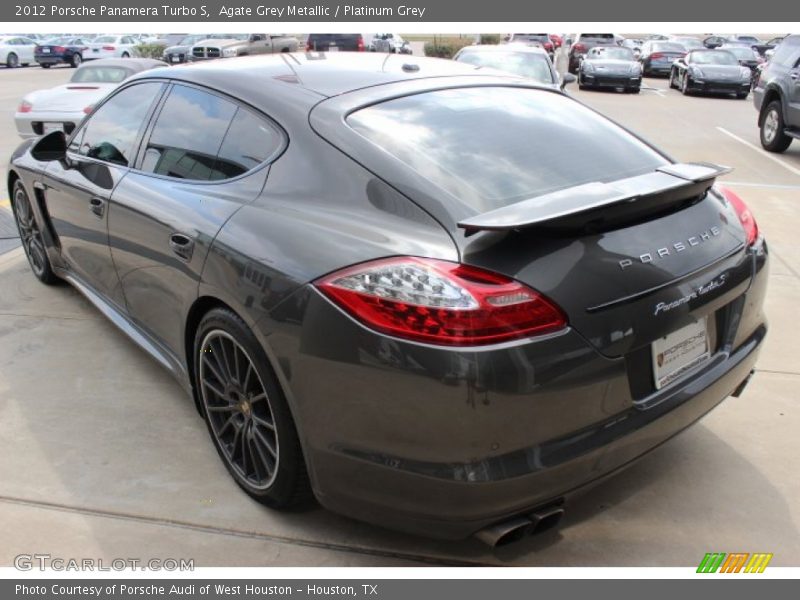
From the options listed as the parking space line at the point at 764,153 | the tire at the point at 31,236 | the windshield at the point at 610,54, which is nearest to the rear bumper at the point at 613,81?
the windshield at the point at 610,54

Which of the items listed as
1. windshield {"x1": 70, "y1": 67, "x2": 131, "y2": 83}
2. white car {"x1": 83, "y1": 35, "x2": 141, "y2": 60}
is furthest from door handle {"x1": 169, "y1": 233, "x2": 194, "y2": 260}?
white car {"x1": 83, "y1": 35, "x2": 141, "y2": 60}

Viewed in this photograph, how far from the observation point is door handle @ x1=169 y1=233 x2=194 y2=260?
2857 mm

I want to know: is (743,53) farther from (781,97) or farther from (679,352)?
(679,352)

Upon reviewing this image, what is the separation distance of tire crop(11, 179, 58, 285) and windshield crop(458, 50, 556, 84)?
6983mm

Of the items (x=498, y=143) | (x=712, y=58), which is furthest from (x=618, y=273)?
(x=712, y=58)

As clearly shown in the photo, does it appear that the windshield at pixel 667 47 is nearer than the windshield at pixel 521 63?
No

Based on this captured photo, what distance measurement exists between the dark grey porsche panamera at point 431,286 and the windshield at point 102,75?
7366 millimetres

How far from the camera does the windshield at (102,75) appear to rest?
A: 32.1 feet

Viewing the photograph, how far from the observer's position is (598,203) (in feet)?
7.02

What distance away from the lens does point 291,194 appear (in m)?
2.61

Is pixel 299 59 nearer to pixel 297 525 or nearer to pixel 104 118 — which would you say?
pixel 104 118

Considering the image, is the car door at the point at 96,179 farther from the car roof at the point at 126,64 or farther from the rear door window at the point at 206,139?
the car roof at the point at 126,64

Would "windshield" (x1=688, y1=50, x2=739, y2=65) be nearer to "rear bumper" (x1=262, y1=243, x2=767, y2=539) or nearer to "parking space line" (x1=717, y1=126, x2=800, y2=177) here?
"parking space line" (x1=717, y1=126, x2=800, y2=177)

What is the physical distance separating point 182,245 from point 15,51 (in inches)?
1302
